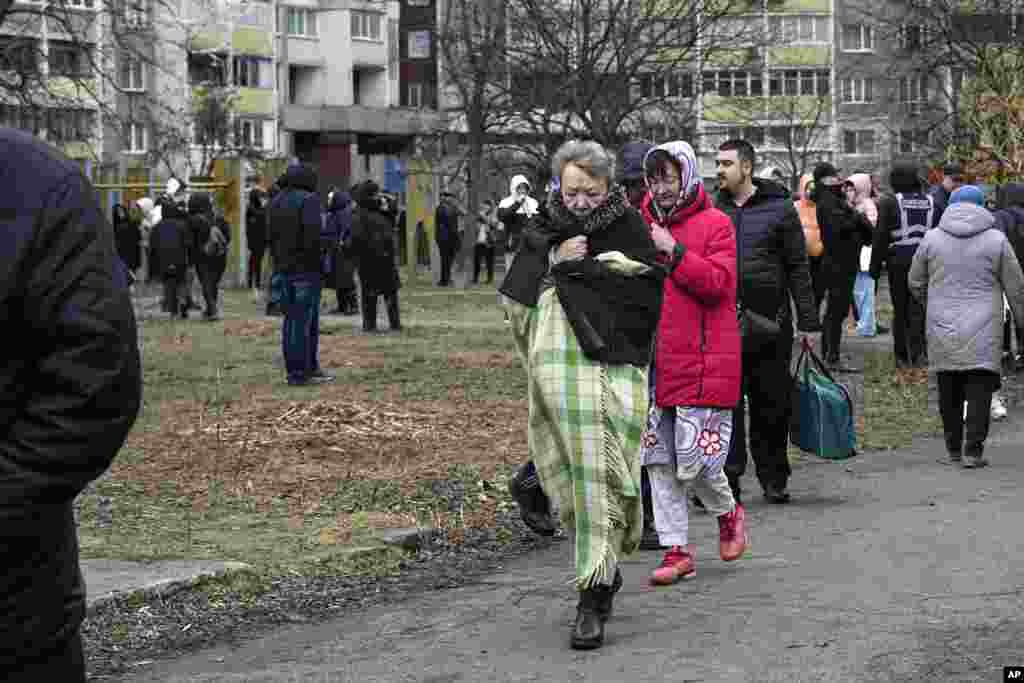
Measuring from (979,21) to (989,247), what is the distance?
83.8ft

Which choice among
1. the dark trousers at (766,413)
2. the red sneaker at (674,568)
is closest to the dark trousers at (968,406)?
the dark trousers at (766,413)

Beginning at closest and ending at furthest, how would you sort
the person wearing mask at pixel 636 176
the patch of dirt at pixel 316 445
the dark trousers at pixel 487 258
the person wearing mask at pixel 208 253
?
the person wearing mask at pixel 636 176
the patch of dirt at pixel 316 445
the person wearing mask at pixel 208 253
the dark trousers at pixel 487 258

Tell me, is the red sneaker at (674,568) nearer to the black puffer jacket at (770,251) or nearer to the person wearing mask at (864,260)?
the black puffer jacket at (770,251)

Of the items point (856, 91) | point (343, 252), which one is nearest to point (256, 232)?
point (343, 252)

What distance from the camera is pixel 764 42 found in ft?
121

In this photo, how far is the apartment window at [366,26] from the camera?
4063 inches

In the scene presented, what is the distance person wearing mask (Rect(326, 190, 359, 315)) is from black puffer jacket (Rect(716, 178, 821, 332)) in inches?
647

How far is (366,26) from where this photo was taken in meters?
104

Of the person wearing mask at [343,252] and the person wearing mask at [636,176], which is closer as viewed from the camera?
the person wearing mask at [636,176]

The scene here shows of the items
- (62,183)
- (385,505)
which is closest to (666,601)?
(385,505)

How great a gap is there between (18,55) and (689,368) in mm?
15820

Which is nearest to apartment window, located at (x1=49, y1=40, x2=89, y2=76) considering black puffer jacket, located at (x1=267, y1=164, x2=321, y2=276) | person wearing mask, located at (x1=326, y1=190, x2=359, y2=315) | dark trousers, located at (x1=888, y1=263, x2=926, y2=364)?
black puffer jacket, located at (x1=267, y1=164, x2=321, y2=276)

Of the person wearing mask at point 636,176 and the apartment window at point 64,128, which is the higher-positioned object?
the apartment window at point 64,128

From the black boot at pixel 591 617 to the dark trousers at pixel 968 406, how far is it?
5716 mm
